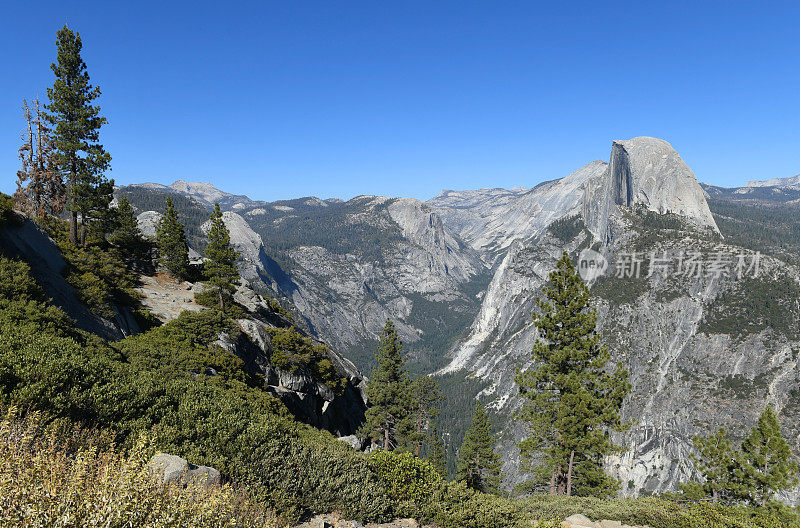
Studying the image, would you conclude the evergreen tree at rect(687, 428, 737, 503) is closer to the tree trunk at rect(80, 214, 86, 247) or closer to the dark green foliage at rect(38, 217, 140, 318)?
the dark green foliage at rect(38, 217, 140, 318)

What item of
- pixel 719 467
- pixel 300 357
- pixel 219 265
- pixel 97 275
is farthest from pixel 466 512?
pixel 219 265

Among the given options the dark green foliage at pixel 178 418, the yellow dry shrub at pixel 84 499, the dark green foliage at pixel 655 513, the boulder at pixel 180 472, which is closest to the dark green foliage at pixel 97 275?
the dark green foliage at pixel 178 418

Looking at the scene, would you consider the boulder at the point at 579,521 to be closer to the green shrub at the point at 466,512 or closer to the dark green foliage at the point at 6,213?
the green shrub at the point at 466,512

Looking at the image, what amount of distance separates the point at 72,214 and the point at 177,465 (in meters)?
36.9

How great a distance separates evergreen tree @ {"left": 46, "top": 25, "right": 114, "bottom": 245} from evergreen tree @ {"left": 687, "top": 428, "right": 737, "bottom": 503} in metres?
53.2

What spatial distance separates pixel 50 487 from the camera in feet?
15.5

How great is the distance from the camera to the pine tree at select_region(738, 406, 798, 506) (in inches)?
939

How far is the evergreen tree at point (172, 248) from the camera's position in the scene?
1703 inches

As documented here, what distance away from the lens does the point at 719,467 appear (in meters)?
26.0

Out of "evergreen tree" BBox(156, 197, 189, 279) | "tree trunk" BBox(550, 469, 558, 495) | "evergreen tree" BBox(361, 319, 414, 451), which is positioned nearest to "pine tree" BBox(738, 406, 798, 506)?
"tree trunk" BBox(550, 469, 558, 495)

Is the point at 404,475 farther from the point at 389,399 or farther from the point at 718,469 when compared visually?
the point at 389,399

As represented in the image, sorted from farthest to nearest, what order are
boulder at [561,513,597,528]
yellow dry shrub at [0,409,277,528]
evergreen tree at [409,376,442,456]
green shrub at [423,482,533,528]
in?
evergreen tree at [409,376,442,456] < boulder at [561,513,597,528] < green shrub at [423,482,533,528] < yellow dry shrub at [0,409,277,528]

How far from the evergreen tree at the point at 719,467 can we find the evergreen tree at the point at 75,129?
175 feet

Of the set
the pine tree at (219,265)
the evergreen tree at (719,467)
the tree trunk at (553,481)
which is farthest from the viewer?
the pine tree at (219,265)
